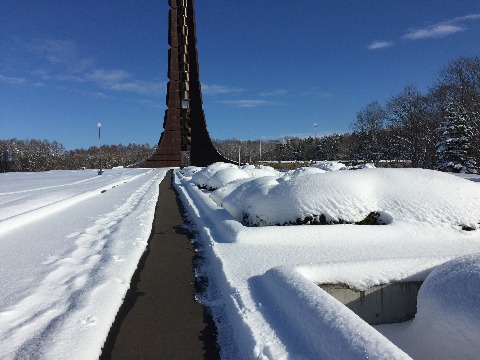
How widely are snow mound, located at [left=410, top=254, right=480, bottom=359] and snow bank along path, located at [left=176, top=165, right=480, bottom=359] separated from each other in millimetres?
42

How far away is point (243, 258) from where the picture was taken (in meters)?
4.04

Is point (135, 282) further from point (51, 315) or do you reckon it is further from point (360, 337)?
point (360, 337)

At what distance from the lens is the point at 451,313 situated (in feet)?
7.30

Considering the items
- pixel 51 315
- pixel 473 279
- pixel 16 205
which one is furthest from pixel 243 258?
pixel 16 205

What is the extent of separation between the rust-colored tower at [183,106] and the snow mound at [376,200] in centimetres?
3966

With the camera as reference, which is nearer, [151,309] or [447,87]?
[151,309]

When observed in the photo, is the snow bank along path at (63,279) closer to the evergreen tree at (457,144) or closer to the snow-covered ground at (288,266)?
the snow-covered ground at (288,266)

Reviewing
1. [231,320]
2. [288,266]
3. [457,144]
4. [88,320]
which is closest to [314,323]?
Answer: [231,320]

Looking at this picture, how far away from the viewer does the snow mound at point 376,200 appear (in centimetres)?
506

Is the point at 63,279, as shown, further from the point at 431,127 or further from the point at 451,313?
the point at 431,127

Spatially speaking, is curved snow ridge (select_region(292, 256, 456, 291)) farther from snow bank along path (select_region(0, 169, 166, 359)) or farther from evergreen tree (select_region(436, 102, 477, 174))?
evergreen tree (select_region(436, 102, 477, 174))

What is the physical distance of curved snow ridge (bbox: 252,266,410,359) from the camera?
183 centimetres

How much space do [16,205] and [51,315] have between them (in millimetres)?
7192

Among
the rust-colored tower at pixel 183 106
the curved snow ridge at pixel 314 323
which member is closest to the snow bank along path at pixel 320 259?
the curved snow ridge at pixel 314 323
